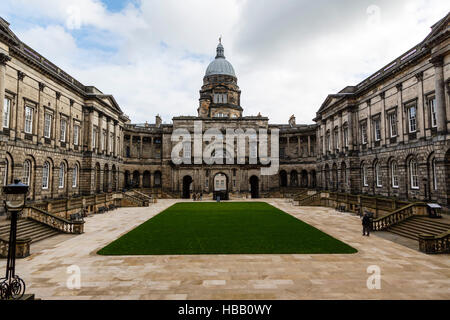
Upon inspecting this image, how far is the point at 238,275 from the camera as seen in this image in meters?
10.5

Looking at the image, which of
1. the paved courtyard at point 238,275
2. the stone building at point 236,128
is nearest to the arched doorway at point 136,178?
the stone building at point 236,128

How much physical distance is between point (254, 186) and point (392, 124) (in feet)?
99.0

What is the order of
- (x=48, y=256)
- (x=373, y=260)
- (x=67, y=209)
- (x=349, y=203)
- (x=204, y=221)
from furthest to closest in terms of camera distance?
(x=349, y=203) < (x=67, y=209) < (x=204, y=221) < (x=48, y=256) < (x=373, y=260)

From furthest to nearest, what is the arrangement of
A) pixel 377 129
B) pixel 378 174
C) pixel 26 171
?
pixel 377 129 → pixel 378 174 → pixel 26 171

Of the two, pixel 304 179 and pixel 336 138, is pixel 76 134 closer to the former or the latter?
pixel 336 138

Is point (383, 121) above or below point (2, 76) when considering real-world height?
below

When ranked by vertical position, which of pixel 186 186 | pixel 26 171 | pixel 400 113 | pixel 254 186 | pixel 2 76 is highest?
pixel 2 76

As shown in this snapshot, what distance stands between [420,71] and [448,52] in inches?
139

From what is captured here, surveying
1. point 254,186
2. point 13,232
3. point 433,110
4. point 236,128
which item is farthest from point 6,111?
point 254,186

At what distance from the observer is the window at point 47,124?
27203mm

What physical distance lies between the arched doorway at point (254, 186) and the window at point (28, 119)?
37323 mm

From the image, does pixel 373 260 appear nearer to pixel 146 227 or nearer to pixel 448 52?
pixel 146 227

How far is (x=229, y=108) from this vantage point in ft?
199
